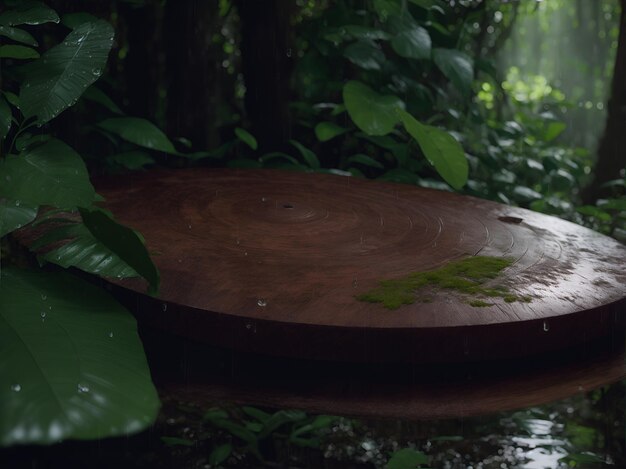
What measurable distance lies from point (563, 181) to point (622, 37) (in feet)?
2.65

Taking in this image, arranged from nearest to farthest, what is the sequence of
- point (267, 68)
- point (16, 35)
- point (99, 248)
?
point (99, 248), point (16, 35), point (267, 68)

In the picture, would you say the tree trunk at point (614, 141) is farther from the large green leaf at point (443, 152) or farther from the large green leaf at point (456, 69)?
the large green leaf at point (443, 152)

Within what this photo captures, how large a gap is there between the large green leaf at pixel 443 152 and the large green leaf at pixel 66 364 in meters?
0.90

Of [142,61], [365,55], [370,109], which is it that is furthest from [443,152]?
[142,61]

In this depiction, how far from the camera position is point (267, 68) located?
264 cm

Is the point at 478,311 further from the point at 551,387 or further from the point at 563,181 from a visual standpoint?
the point at 563,181

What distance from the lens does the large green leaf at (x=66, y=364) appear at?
0.77m

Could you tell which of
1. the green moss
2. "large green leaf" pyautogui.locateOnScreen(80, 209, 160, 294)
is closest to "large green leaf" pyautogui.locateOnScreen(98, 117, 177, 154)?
"large green leaf" pyautogui.locateOnScreen(80, 209, 160, 294)

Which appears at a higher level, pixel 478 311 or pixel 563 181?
pixel 478 311

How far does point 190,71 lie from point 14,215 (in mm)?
1562

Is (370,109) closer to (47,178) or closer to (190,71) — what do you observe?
(190,71)

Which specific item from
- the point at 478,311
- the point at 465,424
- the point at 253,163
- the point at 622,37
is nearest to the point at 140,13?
the point at 253,163

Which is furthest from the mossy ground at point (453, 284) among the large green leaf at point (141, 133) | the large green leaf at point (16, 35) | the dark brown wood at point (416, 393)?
the large green leaf at point (141, 133)

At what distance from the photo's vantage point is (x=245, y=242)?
1279mm
